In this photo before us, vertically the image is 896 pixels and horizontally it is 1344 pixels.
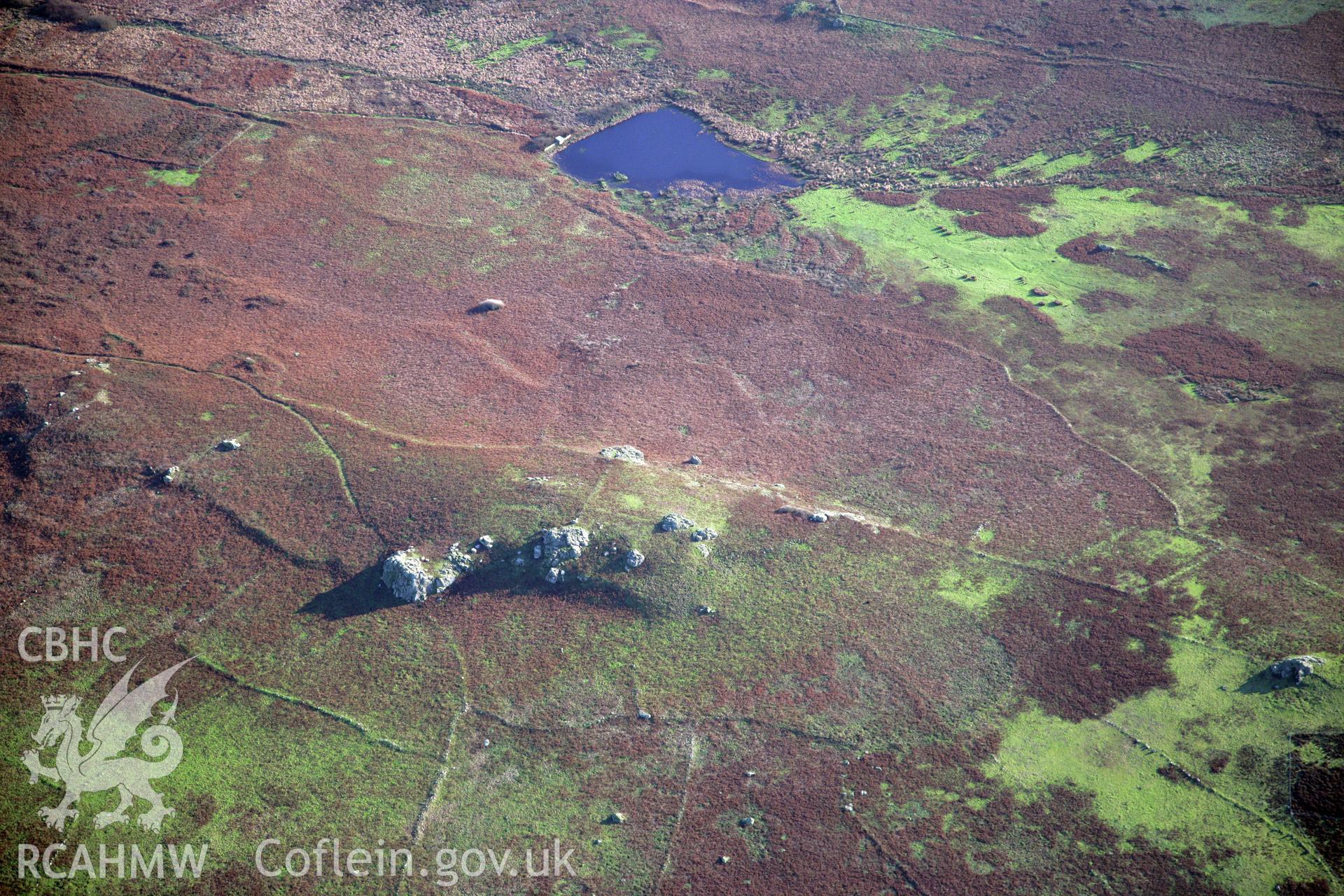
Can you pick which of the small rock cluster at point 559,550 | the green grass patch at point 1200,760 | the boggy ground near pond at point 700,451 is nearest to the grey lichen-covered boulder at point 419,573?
the boggy ground near pond at point 700,451

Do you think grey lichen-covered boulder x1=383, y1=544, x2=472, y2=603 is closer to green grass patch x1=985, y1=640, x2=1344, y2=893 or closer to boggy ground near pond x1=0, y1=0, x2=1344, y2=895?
boggy ground near pond x1=0, y1=0, x2=1344, y2=895

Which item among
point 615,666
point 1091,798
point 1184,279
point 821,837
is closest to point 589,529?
point 615,666

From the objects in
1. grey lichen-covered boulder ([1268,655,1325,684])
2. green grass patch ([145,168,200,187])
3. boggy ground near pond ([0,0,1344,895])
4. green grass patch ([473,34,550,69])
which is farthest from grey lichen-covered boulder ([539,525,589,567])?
green grass patch ([473,34,550,69])

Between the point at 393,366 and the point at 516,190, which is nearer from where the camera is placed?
the point at 393,366

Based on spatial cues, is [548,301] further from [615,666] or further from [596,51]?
[596,51]

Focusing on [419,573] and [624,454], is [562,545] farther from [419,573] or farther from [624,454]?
[624,454]

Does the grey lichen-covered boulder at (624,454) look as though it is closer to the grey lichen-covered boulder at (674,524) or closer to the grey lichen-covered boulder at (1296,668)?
the grey lichen-covered boulder at (674,524)
